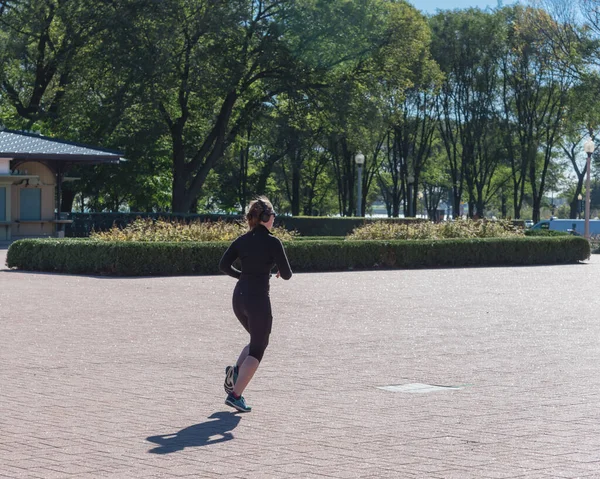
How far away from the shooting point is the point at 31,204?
131 feet

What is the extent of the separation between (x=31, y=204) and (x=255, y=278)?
33773 millimetres

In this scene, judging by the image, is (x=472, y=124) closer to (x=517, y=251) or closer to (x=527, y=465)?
(x=517, y=251)

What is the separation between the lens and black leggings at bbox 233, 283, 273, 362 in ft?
25.7

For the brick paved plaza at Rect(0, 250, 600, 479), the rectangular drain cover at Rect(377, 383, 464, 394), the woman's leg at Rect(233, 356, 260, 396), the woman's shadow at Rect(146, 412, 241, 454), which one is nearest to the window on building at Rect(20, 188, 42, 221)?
the brick paved plaza at Rect(0, 250, 600, 479)

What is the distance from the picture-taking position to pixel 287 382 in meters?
9.37

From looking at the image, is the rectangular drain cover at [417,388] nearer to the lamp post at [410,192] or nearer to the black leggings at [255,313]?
the black leggings at [255,313]

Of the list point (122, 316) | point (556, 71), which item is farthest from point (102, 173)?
point (122, 316)

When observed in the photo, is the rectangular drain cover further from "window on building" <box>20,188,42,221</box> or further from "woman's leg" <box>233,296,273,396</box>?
"window on building" <box>20,188,42,221</box>

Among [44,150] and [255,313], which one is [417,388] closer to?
[255,313]

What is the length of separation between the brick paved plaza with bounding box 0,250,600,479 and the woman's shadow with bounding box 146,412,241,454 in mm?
15

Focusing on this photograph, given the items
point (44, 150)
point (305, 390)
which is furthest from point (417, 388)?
point (44, 150)

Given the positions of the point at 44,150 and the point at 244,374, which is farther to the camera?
the point at 44,150

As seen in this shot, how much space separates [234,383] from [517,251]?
2444 centimetres

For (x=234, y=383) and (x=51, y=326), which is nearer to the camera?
(x=234, y=383)
